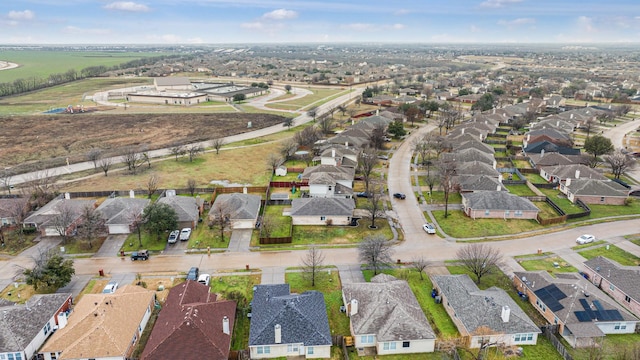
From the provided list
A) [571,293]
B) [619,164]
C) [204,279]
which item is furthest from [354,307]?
[619,164]

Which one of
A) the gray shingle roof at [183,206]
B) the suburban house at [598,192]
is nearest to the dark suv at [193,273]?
the gray shingle roof at [183,206]

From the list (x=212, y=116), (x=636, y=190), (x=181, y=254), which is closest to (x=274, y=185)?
(x=181, y=254)

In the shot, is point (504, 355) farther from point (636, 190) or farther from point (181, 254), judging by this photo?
point (636, 190)

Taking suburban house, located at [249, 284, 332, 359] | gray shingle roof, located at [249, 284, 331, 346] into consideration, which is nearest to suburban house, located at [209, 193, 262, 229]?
gray shingle roof, located at [249, 284, 331, 346]

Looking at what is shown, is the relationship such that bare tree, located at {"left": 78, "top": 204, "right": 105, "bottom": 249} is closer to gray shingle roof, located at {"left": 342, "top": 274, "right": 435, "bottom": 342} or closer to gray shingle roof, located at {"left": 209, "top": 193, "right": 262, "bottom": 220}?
gray shingle roof, located at {"left": 209, "top": 193, "right": 262, "bottom": 220}

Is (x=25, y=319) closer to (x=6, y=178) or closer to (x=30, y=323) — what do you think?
(x=30, y=323)

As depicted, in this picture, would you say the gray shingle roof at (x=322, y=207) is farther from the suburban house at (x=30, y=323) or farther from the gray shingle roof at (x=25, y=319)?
the gray shingle roof at (x=25, y=319)
